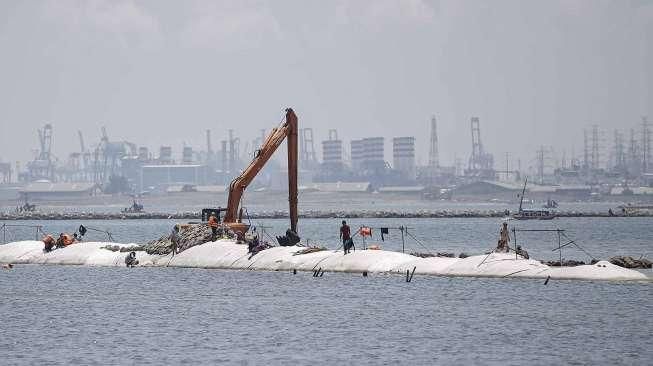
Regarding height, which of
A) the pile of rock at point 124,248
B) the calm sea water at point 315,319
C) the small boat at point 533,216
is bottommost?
the calm sea water at point 315,319

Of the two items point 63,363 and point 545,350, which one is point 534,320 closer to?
point 545,350

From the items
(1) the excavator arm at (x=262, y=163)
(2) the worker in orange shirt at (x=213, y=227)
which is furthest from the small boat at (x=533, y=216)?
(2) the worker in orange shirt at (x=213, y=227)

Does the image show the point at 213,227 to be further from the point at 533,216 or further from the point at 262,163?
the point at 533,216

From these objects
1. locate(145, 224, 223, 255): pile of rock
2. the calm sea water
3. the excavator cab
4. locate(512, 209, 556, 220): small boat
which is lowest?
the calm sea water

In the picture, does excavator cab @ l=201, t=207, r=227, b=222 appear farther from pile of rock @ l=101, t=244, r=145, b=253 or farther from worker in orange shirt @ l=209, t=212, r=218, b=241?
pile of rock @ l=101, t=244, r=145, b=253

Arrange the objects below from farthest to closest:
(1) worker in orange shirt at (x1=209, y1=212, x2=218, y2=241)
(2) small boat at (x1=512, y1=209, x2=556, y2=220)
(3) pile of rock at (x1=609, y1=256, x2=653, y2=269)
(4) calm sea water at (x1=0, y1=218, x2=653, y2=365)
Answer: (2) small boat at (x1=512, y1=209, x2=556, y2=220), (1) worker in orange shirt at (x1=209, y1=212, x2=218, y2=241), (3) pile of rock at (x1=609, y1=256, x2=653, y2=269), (4) calm sea water at (x1=0, y1=218, x2=653, y2=365)

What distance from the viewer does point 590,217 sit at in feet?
627

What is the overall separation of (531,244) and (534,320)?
5970 centimetres

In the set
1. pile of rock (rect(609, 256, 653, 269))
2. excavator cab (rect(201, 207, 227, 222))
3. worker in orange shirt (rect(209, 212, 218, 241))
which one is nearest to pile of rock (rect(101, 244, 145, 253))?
excavator cab (rect(201, 207, 227, 222))

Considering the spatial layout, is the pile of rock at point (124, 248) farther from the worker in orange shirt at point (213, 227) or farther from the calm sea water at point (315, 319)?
the calm sea water at point (315, 319)

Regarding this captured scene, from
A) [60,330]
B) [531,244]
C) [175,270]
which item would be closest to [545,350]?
[60,330]

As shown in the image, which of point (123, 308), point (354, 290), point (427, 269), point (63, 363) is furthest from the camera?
point (427, 269)

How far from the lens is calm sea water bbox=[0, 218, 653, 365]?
125 feet

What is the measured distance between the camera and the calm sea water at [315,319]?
125ft
